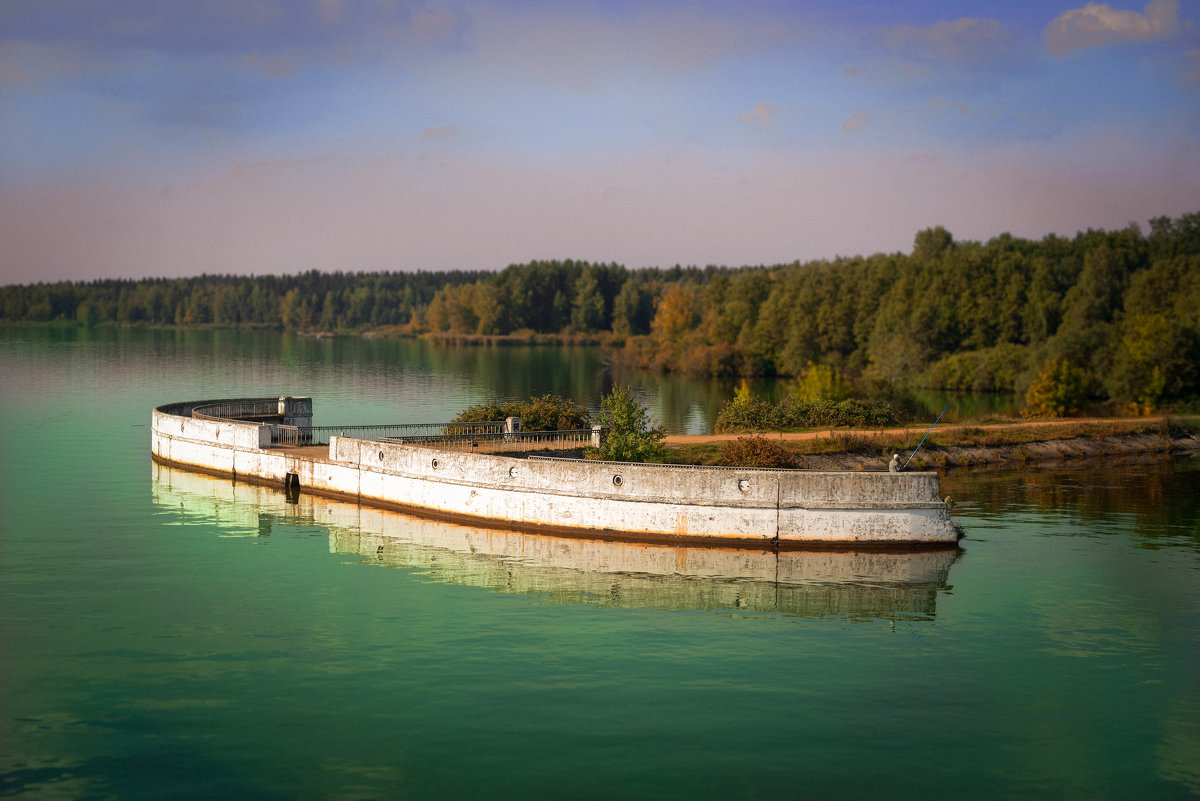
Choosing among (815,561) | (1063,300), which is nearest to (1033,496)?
(815,561)

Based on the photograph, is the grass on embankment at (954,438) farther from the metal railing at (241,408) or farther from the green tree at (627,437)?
the metal railing at (241,408)

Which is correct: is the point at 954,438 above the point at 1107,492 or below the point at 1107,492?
above

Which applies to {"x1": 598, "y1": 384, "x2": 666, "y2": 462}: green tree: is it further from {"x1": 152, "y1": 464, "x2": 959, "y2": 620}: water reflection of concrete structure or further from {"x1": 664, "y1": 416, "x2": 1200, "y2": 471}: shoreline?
{"x1": 152, "y1": 464, "x2": 959, "y2": 620}: water reflection of concrete structure

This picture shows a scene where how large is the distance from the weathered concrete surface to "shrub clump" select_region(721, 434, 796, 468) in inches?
333

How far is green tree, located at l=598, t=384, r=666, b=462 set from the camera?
42.8 meters

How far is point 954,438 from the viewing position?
59.5m

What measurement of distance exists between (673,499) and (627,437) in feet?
23.4

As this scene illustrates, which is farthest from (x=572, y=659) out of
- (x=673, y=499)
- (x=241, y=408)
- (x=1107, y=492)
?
(x=241, y=408)

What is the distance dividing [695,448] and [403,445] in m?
14.6

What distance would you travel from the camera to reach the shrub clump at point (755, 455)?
147ft

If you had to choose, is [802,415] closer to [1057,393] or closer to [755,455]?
[755,455]

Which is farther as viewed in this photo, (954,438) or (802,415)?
(802,415)

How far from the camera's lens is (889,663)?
2588 cm

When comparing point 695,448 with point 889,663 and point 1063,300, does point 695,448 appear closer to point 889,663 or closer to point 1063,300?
point 889,663
